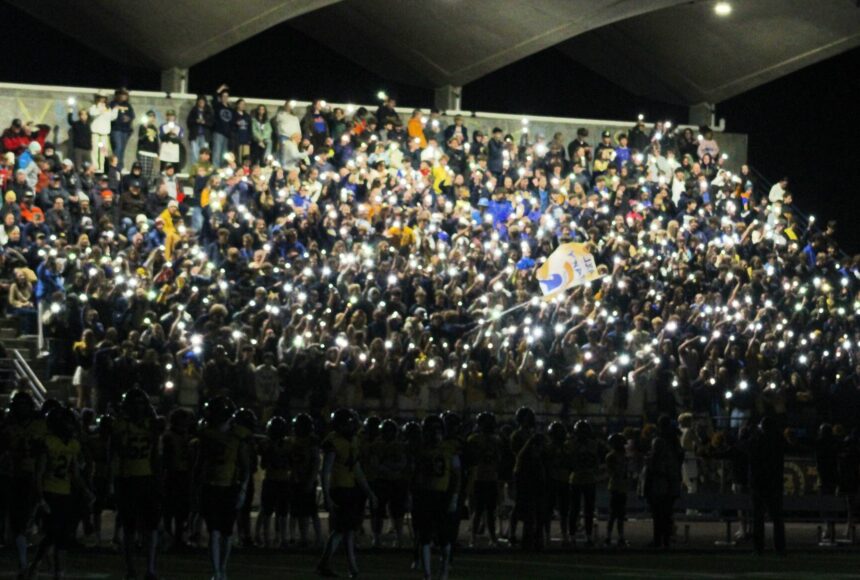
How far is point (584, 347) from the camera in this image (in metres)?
25.7

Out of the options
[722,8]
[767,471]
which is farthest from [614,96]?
[767,471]

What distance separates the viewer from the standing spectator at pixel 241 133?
32344mm

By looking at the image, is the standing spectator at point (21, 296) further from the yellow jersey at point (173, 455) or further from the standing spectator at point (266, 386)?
the yellow jersey at point (173, 455)

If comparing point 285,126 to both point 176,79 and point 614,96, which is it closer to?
point 176,79

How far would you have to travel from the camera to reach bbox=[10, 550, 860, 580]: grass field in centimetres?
1645

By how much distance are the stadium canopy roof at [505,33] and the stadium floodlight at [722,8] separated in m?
0.12

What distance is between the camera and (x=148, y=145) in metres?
31.6

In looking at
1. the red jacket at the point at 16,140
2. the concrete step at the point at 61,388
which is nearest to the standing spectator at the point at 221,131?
the red jacket at the point at 16,140

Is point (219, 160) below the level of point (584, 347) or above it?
above

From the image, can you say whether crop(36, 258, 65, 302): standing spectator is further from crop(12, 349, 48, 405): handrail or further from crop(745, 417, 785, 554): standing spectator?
crop(745, 417, 785, 554): standing spectator

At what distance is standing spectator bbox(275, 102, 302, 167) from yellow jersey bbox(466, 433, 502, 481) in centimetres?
1334

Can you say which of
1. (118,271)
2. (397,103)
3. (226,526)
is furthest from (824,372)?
(397,103)

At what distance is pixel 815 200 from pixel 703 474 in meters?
20.5

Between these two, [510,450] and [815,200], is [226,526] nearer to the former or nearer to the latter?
[510,450]
